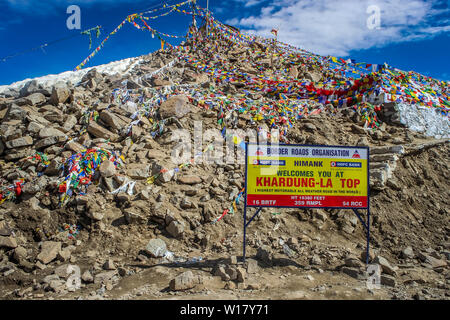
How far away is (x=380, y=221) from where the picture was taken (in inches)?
244

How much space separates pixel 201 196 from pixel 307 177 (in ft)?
8.14

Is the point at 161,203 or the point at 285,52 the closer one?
the point at 161,203

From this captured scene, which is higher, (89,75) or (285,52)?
(285,52)

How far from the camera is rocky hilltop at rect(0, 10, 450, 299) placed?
4.45 metres

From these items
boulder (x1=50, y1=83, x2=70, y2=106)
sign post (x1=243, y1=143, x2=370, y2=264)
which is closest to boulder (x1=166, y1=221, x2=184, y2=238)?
sign post (x1=243, y1=143, x2=370, y2=264)

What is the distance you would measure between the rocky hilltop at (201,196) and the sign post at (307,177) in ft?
3.49

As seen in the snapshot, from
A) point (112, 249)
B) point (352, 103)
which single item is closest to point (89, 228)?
point (112, 249)

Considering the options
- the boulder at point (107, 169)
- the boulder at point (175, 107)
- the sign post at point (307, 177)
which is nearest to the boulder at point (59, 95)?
the boulder at point (175, 107)

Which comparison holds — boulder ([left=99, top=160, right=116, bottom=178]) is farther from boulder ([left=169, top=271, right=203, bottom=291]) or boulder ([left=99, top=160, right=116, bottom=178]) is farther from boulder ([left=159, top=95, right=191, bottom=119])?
boulder ([left=169, top=271, right=203, bottom=291])

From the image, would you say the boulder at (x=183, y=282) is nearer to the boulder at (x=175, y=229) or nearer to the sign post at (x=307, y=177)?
the boulder at (x=175, y=229)

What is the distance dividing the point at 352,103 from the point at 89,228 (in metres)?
9.38

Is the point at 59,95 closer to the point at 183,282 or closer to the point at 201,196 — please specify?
the point at 201,196

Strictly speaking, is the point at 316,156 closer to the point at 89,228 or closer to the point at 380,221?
the point at 380,221

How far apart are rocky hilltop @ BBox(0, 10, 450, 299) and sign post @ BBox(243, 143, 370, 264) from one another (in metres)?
1.06
